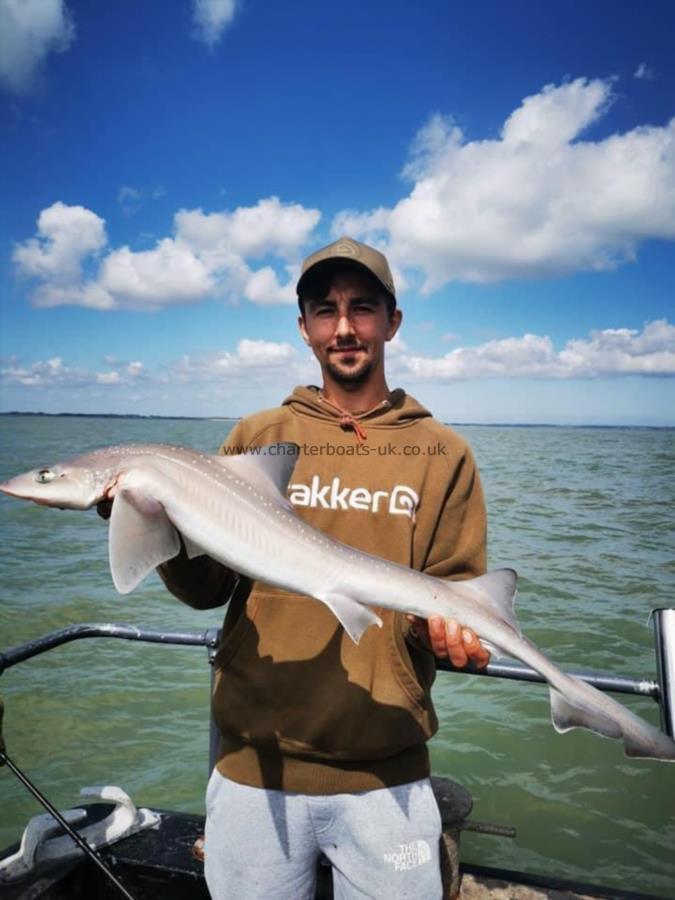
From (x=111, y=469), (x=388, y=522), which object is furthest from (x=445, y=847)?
(x=111, y=469)

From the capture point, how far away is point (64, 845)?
11.0 ft

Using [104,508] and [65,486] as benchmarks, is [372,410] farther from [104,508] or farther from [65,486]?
[65,486]

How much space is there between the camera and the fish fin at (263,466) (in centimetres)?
267

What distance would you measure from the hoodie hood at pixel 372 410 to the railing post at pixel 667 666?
146 cm

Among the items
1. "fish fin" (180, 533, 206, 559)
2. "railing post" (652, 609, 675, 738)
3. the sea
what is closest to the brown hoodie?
"fish fin" (180, 533, 206, 559)

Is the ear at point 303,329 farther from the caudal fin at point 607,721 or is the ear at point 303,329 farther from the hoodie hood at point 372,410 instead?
the caudal fin at point 607,721

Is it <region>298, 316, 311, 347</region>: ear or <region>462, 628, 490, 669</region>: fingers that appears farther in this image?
<region>298, 316, 311, 347</region>: ear

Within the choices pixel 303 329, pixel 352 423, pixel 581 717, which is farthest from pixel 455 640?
pixel 303 329

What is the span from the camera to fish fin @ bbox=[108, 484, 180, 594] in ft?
7.86

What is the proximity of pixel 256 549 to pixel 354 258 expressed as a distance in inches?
62.7

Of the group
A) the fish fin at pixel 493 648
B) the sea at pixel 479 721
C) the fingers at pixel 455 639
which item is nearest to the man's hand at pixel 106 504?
the fingers at pixel 455 639

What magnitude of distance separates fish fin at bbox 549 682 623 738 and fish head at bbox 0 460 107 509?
203 centimetres

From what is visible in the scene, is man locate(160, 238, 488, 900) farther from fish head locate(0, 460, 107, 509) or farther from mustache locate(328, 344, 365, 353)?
fish head locate(0, 460, 107, 509)

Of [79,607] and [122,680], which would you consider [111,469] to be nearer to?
[122,680]
